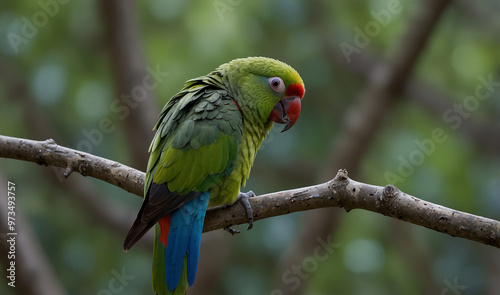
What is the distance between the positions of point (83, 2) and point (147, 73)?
108cm

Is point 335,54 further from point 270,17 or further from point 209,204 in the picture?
point 209,204

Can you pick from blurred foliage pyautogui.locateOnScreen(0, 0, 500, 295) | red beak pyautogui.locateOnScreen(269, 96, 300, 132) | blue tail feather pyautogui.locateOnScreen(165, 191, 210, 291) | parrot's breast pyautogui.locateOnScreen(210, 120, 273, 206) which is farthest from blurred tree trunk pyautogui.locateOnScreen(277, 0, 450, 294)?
blue tail feather pyautogui.locateOnScreen(165, 191, 210, 291)

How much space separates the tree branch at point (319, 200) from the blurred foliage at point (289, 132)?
8.01 feet

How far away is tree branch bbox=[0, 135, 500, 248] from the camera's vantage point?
2.29 meters

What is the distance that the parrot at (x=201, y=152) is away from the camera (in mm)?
2691

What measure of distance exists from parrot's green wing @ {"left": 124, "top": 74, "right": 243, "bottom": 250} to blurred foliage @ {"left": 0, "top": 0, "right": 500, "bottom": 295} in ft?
7.06

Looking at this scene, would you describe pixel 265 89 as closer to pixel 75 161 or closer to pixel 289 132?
pixel 75 161

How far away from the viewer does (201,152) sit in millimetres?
2924

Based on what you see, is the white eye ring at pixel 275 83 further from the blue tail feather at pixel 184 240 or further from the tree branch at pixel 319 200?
the blue tail feather at pixel 184 240

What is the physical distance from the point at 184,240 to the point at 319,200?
704mm

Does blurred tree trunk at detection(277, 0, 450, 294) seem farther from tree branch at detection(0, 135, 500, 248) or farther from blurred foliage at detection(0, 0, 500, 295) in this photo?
tree branch at detection(0, 135, 500, 248)

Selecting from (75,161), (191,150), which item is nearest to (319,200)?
(191,150)

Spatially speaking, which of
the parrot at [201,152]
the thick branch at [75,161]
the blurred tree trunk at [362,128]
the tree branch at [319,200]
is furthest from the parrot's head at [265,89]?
the blurred tree trunk at [362,128]

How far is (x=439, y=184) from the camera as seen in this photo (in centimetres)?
588
